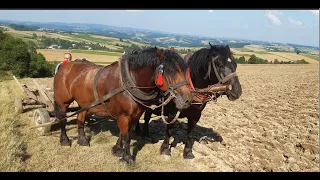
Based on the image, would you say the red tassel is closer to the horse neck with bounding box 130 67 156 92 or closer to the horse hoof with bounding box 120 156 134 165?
the horse neck with bounding box 130 67 156 92

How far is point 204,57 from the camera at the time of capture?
16.8 ft

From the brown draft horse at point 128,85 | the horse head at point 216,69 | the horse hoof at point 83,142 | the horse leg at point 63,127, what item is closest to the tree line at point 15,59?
the horse leg at point 63,127

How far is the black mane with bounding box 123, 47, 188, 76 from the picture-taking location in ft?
14.2

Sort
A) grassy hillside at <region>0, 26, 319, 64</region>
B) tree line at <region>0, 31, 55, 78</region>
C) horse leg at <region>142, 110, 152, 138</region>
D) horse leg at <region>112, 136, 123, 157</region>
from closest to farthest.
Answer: horse leg at <region>112, 136, 123, 157</region>, horse leg at <region>142, 110, 152, 138</region>, tree line at <region>0, 31, 55, 78</region>, grassy hillside at <region>0, 26, 319, 64</region>

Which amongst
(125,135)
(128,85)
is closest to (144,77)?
(128,85)

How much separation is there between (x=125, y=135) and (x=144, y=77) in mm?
1174

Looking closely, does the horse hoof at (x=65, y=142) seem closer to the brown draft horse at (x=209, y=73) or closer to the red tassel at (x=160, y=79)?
the brown draft horse at (x=209, y=73)

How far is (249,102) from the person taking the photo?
1320 cm

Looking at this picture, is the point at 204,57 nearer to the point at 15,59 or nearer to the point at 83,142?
the point at 83,142

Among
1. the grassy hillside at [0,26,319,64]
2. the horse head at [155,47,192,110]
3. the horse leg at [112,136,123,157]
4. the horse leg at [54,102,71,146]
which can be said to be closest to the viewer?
the horse head at [155,47,192,110]

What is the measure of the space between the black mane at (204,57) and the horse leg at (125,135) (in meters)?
1.55

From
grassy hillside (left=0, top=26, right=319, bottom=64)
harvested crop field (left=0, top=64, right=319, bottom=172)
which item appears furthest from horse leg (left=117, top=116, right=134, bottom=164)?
grassy hillside (left=0, top=26, right=319, bottom=64)

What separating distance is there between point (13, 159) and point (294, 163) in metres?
5.50

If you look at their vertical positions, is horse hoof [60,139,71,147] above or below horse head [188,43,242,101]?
below
